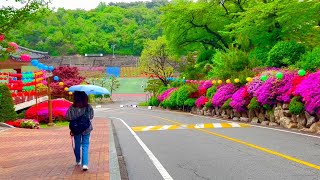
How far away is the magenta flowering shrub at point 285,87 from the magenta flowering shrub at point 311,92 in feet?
3.87

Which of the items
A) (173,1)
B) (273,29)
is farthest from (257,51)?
(173,1)

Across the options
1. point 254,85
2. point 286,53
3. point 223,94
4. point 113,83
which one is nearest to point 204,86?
point 223,94

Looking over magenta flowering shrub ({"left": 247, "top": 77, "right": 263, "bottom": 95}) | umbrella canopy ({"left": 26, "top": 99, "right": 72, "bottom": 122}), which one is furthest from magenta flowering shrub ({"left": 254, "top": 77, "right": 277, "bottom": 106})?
umbrella canopy ({"left": 26, "top": 99, "right": 72, "bottom": 122})

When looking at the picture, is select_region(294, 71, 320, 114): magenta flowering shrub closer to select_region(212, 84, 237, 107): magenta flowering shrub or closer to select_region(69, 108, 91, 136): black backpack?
select_region(212, 84, 237, 107): magenta flowering shrub

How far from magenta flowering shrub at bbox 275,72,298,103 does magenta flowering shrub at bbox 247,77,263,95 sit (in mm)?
1726

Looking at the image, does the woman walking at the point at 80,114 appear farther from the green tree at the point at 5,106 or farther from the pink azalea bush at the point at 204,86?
the pink azalea bush at the point at 204,86

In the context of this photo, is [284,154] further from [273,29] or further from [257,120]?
[273,29]

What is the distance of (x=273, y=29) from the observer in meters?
28.9

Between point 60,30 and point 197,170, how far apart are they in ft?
396

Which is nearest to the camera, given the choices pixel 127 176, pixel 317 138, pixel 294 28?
pixel 127 176

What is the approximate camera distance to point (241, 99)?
22.7 meters

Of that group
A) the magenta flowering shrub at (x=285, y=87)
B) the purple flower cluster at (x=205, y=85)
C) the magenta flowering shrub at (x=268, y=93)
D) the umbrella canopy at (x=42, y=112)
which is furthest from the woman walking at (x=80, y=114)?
the purple flower cluster at (x=205, y=85)

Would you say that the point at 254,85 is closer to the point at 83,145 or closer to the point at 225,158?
the point at 225,158

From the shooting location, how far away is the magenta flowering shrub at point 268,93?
19.2 meters
